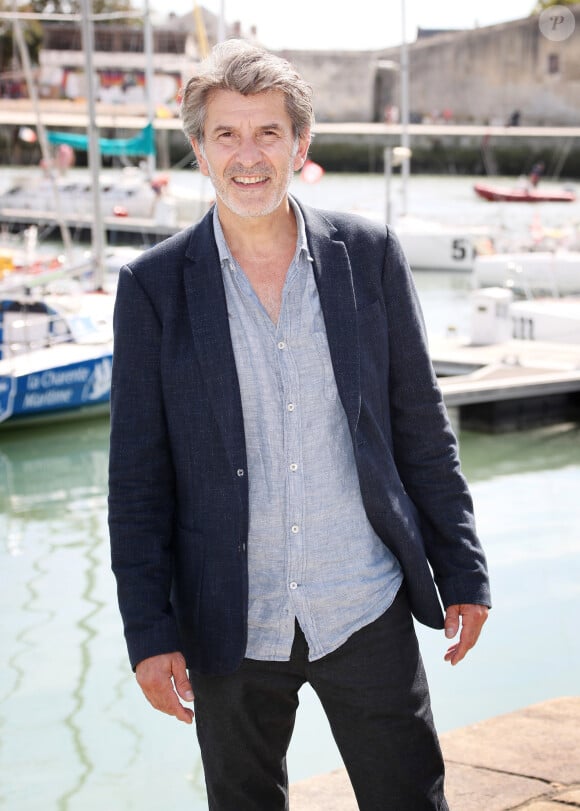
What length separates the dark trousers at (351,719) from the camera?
1.89 metres

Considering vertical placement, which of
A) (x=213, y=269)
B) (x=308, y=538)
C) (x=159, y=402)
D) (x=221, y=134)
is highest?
(x=221, y=134)

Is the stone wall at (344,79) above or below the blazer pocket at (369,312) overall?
below

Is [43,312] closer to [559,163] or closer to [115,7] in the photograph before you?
[559,163]

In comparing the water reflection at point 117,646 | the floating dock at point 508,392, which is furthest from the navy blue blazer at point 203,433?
the floating dock at point 508,392

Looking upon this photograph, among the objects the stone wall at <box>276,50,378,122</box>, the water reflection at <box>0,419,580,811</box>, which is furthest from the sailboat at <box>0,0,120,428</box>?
the stone wall at <box>276,50,378,122</box>

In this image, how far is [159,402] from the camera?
6.29 feet

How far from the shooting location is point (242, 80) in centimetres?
188

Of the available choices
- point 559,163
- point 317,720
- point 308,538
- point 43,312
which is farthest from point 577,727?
point 559,163

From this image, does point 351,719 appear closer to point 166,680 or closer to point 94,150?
point 166,680

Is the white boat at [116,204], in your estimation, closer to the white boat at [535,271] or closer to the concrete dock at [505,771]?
the white boat at [535,271]

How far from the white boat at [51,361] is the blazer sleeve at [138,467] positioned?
9090 millimetres

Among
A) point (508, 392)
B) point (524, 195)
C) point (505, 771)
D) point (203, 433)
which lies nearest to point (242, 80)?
point (203, 433)

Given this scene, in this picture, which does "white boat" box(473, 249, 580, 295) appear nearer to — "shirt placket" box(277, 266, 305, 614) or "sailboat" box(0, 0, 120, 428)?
"sailboat" box(0, 0, 120, 428)

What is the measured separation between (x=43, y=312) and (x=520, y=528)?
6.09 meters
